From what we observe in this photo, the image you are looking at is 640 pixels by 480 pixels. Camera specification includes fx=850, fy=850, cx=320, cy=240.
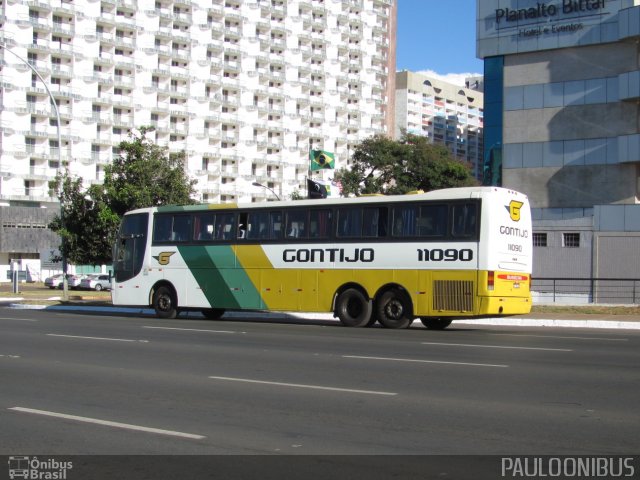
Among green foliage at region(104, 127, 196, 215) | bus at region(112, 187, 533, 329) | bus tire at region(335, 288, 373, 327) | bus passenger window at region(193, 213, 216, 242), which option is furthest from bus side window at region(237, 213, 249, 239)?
green foliage at region(104, 127, 196, 215)

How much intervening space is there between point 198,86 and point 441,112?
79.9m

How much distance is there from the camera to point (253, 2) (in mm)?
111125

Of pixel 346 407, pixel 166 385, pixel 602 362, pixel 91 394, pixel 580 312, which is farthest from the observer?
pixel 580 312

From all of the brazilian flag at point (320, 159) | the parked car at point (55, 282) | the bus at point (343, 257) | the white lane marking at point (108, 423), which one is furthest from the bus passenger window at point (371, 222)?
the parked car at point (55, 282)

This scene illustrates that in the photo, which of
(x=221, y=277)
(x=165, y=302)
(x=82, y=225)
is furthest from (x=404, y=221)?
(x=82, y=225)

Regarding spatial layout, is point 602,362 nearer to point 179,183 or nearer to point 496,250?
point 496,250

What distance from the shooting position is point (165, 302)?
26609 mm

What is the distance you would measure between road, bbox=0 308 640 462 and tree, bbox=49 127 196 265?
73.0ft

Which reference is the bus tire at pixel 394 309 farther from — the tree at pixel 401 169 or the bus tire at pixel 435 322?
the tree at pixel 401 169

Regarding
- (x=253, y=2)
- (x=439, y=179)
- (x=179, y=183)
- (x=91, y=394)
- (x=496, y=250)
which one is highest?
(x=253, y=2)

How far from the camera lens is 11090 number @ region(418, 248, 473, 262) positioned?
20719mm

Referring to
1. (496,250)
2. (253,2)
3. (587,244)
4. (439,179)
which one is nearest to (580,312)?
(496,250)

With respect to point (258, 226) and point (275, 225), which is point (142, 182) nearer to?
point (258, 226)

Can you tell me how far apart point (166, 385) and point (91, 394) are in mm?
1066
